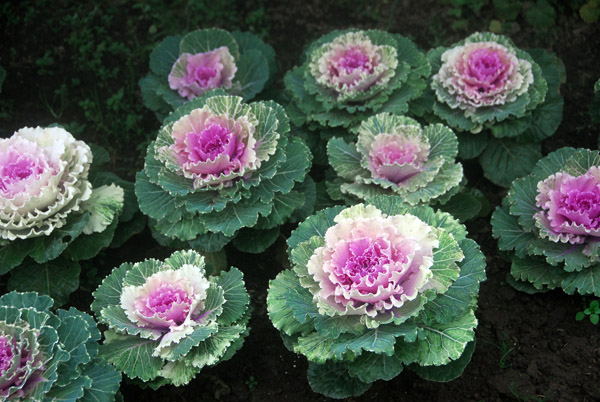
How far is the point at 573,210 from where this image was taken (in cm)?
333

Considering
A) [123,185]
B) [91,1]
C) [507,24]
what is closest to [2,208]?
[123,185]

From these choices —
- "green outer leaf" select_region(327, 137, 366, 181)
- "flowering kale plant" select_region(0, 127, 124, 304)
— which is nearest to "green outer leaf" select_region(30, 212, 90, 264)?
"flowering kale plant" select_region(0, 127, 124, 304)

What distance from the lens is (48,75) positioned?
4.92m

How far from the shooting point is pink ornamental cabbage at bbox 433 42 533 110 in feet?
12.8

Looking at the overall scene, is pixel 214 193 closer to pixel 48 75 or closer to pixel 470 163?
pixel 470 163

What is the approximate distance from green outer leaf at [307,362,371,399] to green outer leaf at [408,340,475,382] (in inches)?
10.1

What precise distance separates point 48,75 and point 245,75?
1.55 metres

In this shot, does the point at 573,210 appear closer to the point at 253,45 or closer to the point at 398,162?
the point at 398,162

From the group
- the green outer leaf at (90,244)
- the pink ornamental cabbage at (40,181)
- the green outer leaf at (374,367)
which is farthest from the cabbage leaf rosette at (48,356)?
the green outer leaf at (374,367)

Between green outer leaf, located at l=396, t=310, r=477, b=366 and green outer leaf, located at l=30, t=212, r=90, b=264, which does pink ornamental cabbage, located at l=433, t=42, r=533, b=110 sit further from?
green outer leaf, located at l=30, t=212, r=90, b=264

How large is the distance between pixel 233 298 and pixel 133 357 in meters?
0.50

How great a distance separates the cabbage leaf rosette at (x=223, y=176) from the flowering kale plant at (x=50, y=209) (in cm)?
27

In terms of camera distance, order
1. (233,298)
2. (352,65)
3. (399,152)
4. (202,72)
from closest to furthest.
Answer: (233,298) → (399,152) → (352,65) → (202,72)

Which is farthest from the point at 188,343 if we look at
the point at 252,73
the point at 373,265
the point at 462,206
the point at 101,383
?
the point at 252,73
